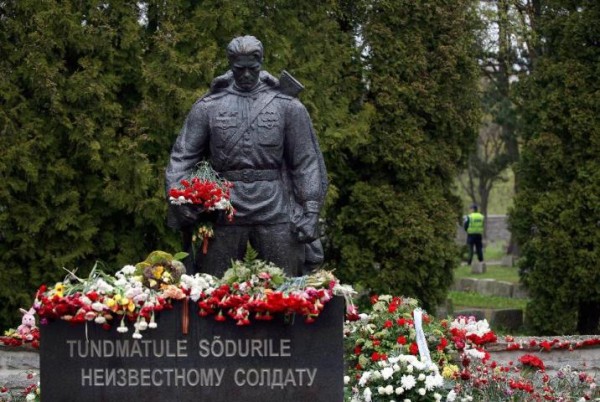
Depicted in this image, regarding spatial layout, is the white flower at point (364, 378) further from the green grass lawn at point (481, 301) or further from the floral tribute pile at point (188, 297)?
the green grass lawn at point (481, 301)

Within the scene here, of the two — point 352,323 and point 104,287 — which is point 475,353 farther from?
point 104,287

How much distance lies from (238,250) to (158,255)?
96 cm

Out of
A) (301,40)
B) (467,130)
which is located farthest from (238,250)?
(467,130)

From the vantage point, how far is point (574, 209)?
14.2 m

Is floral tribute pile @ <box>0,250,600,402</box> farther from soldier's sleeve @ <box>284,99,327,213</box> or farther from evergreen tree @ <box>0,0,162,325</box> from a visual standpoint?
evergreen tree @ <box>0,0,162,325</box>

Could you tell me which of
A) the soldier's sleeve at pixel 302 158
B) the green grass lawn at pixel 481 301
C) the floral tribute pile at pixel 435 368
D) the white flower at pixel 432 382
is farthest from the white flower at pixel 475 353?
the green grass lawn at pixel 481 301

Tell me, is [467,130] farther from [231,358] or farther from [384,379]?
[231,358]

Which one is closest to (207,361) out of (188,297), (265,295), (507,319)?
(188,297)

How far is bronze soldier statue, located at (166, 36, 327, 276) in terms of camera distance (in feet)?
25.1

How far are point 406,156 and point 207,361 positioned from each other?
8915 mm

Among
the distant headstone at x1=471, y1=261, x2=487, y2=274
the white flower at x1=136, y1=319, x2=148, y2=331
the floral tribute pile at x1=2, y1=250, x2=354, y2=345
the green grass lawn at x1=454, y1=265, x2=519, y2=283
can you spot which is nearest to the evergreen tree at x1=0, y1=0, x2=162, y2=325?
the floral tribute pile at x1=2, y1=250, x2=354, y2=345

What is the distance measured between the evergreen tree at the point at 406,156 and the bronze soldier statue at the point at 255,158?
282 inches

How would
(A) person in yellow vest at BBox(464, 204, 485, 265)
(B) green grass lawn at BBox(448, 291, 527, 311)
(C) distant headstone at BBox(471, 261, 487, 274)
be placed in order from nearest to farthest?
(B) green grass lawn at BBox(448, 291, 527, 311) < (C) distant headstone at BBox(471, 261, 487, 274) < (A) person in yellow vest at BBox(464, 204, 485, 265)

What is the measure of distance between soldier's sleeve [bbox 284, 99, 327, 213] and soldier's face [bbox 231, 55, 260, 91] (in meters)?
0.29
